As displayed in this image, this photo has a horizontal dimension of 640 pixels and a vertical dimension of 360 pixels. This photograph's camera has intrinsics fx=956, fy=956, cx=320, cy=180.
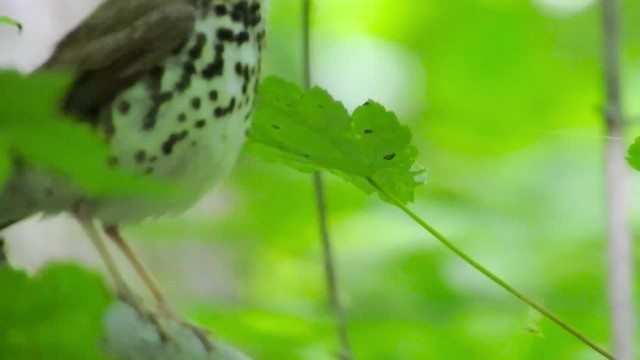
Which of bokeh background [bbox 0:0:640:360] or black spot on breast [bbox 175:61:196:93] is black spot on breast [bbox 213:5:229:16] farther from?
bokeh background [bbox 0:0:640:360]

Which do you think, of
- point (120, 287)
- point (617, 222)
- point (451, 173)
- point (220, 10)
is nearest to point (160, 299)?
point (120, 287)

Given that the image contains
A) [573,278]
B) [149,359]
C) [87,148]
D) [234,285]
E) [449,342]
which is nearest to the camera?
[87,148]

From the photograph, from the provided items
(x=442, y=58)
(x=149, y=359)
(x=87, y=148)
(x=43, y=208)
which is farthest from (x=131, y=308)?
(x=442, y=58)

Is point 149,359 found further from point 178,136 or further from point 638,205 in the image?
point 638,205

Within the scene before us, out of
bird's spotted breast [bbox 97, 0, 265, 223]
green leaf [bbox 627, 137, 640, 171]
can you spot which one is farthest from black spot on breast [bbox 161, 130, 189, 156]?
green leaf [bbox 627, 137, 640, 171]

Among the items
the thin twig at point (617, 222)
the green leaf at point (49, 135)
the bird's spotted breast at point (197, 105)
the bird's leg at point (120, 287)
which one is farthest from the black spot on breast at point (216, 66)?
the green leaf at point (49, 135)

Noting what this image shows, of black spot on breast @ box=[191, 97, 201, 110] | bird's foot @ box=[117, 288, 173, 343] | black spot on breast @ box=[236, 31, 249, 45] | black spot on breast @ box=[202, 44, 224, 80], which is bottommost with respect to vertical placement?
bird's foot @ box=[117, 288, 173, 343]
